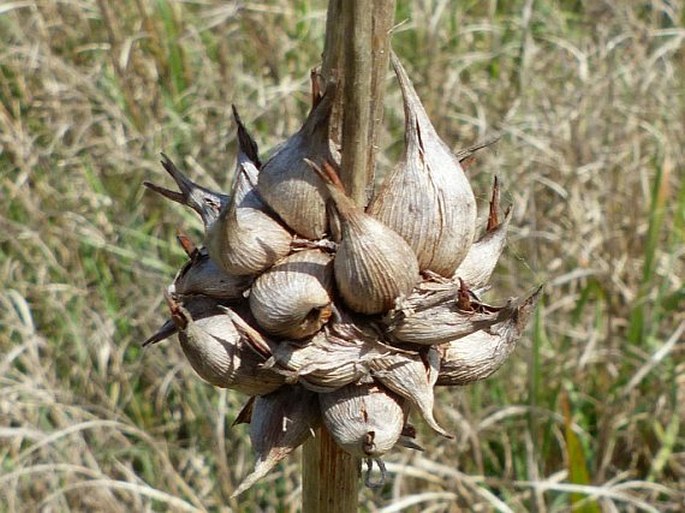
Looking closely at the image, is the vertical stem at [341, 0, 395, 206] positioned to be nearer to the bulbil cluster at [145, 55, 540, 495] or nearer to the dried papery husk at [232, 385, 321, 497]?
the bulbil cluster at [145, 55, 540, 495]

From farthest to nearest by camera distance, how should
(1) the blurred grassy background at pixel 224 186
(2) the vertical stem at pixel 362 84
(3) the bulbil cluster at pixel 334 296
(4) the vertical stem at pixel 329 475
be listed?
(1) the blurred grassy background at pixel 224 186
(4) the vertical stem at pixel 329 475
(3) the bulbil cluster at pixel 334 296
(2) the vertical stem at pixel 362 84

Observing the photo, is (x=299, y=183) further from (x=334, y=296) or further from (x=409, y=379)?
(x=409, y=379)

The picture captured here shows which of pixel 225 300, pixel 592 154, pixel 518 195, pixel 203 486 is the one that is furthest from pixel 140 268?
pixel 225 300

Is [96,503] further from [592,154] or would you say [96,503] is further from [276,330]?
[592,154]

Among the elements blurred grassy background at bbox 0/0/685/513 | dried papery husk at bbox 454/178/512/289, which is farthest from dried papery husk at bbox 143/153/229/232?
blurred grassy background at bbox 0/0/685/513

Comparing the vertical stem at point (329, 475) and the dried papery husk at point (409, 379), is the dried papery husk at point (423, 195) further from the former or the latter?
the vertical stem at point (329, 475)

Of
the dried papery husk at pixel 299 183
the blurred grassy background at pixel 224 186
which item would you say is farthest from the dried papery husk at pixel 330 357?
the blurred grassy background at pixel 224 186

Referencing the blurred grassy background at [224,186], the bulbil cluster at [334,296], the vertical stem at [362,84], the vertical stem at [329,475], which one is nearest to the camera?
the vertical stem at [362,84]
